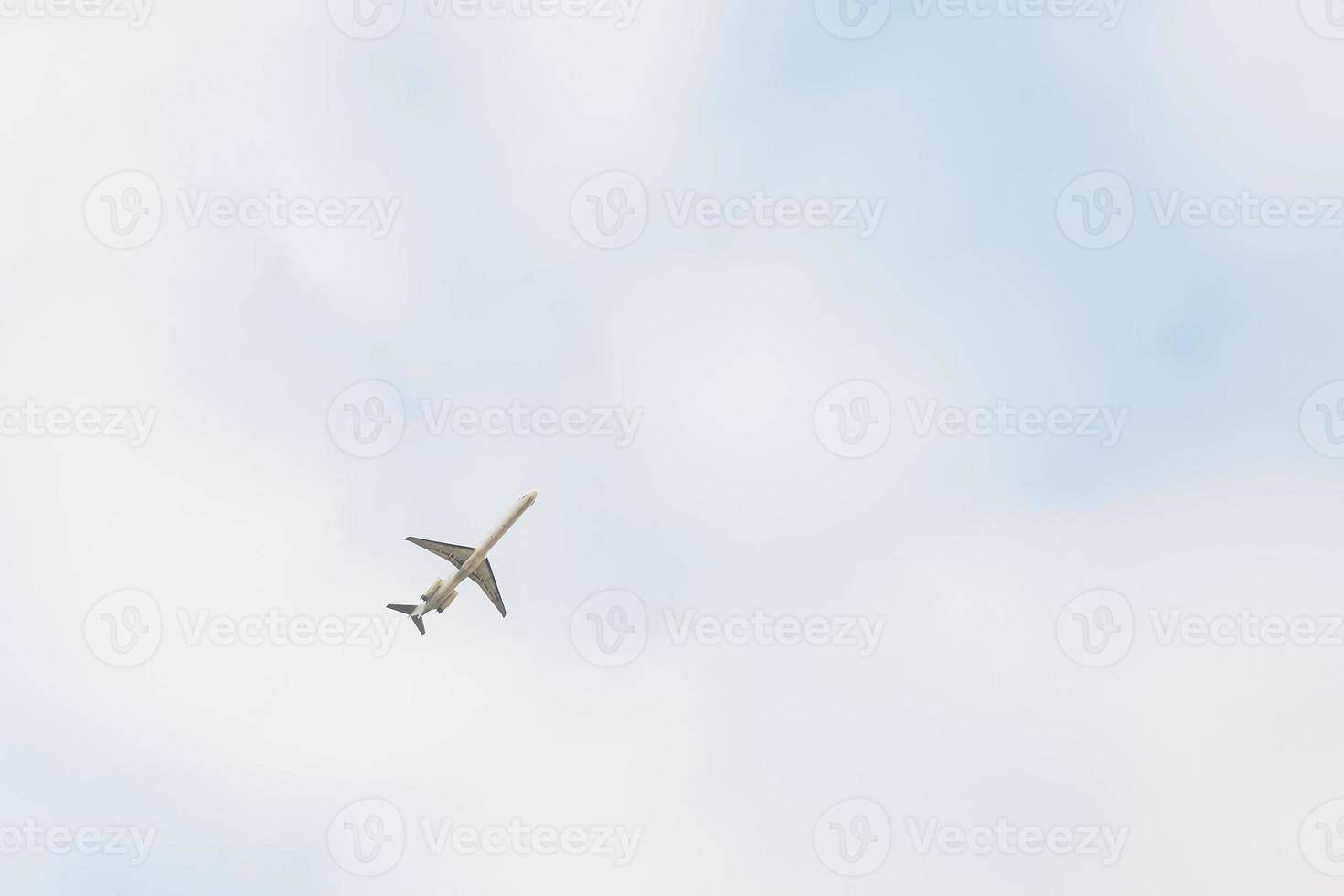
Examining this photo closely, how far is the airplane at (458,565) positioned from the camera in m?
119

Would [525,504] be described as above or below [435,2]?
below

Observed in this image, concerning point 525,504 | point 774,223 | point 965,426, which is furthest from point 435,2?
point 965,426

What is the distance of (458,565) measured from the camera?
128m

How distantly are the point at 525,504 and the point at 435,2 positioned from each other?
188 ft

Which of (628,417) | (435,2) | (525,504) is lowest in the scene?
(525,504)

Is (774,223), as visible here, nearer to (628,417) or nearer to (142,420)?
(628,417)

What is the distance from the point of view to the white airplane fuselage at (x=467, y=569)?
118875mm

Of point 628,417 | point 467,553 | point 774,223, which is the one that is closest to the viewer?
point 774,223

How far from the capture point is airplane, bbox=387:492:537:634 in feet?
391

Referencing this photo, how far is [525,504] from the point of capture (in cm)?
11862

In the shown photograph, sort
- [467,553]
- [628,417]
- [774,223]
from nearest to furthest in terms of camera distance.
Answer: [774,223], [628,417], [467,553]

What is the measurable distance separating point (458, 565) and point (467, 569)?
4.52 m

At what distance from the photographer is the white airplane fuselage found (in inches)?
4680

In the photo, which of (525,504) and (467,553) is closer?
(525,504)
